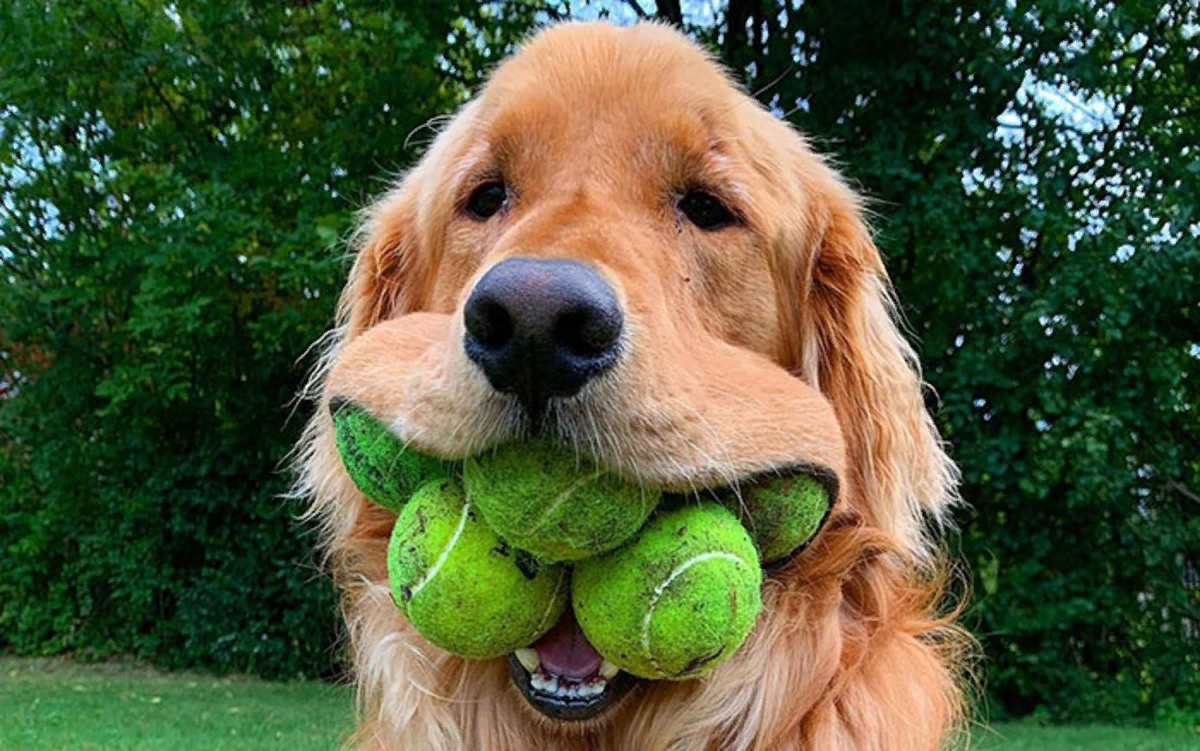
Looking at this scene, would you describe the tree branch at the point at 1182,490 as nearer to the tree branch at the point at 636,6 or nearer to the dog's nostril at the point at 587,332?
the tree branch at the point at 636,6

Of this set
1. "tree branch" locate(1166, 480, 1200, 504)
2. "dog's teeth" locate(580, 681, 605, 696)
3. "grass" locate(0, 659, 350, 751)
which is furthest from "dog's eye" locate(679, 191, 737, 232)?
"tree branch" locate(1166, 480, 1200, 504)

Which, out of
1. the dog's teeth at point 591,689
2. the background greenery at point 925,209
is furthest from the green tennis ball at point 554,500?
the background greenery at point 925,209

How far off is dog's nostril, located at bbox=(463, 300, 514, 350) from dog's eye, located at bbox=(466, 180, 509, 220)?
0.77 metres

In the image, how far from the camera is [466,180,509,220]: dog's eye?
94.7 inches

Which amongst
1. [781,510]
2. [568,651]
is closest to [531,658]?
[568,651]

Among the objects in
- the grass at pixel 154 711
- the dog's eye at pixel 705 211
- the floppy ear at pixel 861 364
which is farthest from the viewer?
the grass at pixel 154 711

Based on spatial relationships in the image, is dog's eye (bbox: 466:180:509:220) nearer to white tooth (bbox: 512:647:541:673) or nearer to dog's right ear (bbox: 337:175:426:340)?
dog's right ear (bbox: 337:175:426:340)

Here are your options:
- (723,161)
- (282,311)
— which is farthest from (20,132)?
(723,161)

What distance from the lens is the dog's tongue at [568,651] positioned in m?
2.02

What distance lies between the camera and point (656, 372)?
1.78 m

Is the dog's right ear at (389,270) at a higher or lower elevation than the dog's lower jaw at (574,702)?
higher

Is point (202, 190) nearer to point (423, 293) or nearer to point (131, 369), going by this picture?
point (131, 369)

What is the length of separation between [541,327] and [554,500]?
0.31 m

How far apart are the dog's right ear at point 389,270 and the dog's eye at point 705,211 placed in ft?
2.56
